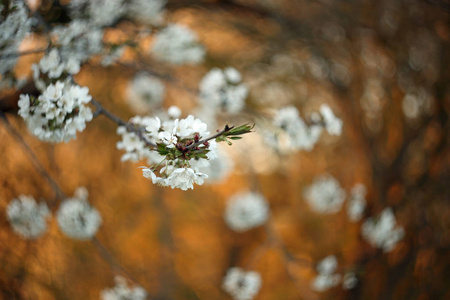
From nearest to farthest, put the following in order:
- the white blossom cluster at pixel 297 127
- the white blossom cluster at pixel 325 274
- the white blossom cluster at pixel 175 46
Answer: the white blossom cluster at pixel 297 127, the white blossom cluster at pixel 175 46, the white blossom cluster at pixel 325 274

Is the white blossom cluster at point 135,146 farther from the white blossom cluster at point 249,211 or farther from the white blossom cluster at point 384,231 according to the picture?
the white blossom cluster at point 384,231

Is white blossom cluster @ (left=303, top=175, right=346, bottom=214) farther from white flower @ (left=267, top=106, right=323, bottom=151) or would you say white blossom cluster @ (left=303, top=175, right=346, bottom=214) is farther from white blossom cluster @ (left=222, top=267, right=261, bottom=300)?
white flower @ (left=267, top=106, right=323, bottom=151)

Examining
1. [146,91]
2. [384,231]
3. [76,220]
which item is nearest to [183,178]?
[76,220]

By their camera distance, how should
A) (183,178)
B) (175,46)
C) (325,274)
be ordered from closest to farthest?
1. (183,178)
2. (175,46)
3. (325,274)

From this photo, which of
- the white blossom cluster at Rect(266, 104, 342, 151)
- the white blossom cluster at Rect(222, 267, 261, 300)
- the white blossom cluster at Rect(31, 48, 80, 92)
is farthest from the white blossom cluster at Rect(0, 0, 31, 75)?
the white blossom cluster at Rect(222, 267, 261, 300)

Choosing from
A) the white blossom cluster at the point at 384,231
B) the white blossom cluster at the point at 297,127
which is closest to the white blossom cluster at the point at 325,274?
the white blossom cluster at the point at 384,231

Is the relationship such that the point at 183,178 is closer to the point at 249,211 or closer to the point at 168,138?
the point at 168,138
